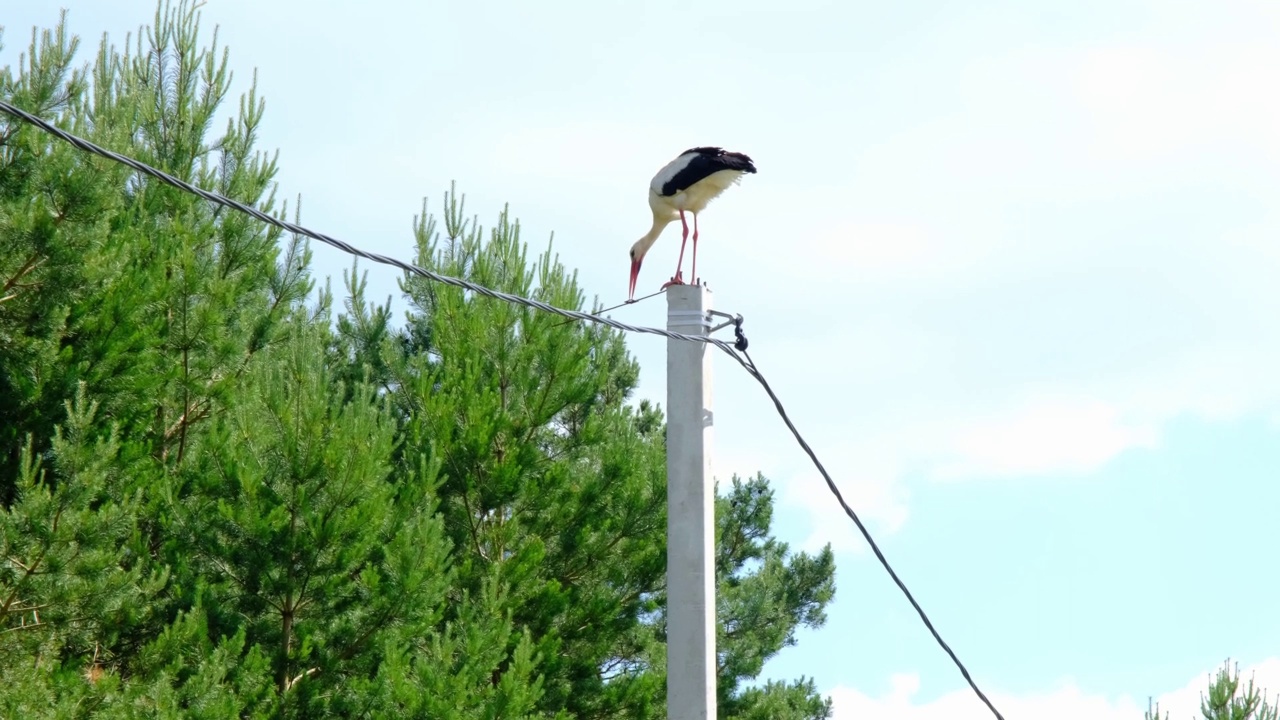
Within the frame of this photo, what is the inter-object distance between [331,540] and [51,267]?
2.91 metres

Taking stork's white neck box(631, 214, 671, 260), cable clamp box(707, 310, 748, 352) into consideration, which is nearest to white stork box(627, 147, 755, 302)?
stork's white neck box(631, 214, 671, 260)

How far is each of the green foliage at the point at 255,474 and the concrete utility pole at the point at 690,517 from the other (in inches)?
220

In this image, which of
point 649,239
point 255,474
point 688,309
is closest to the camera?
point 688,309

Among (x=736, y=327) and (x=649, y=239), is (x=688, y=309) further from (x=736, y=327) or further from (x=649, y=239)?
(x=649, y=239)

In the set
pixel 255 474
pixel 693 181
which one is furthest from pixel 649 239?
pixel 255 474

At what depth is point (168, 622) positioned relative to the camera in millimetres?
10812

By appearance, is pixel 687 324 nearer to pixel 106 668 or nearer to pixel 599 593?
pixel 106 668

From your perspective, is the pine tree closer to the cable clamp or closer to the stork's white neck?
the stork's white neck

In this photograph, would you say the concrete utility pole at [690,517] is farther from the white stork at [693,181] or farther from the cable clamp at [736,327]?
the white stork at [693,181]

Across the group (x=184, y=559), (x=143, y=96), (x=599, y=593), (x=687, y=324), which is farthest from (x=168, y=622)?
(x=687, y=324)

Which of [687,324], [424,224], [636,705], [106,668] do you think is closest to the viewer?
[687,324]

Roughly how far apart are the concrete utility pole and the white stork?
2798 mm

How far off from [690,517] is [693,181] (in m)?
3.82

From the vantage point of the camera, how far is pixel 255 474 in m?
10.6
